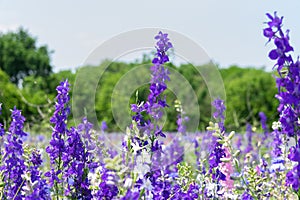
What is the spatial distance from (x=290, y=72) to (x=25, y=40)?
54338 mm

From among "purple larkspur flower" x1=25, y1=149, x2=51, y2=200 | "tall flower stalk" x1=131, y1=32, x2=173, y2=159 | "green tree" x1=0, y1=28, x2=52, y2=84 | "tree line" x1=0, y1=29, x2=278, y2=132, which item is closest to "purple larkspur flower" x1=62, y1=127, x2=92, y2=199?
"purple larkspur flower" x1=25, y1=149, x2=51, y2=200

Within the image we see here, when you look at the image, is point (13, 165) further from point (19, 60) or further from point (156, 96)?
point (19, 60)

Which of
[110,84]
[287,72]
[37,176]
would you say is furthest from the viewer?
[110,84]

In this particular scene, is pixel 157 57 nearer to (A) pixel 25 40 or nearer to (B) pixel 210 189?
(B) pixel 210 189

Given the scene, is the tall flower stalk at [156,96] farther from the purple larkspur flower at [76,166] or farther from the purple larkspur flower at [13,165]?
the purple larkspur flower at [13,165]

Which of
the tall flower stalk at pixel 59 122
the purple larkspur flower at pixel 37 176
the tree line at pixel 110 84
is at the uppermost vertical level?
the tree line at pixel 110 84

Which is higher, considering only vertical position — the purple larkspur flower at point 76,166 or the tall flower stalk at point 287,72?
the tall flower stalk at point 287,72

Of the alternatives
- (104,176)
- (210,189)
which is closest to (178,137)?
(210,189)

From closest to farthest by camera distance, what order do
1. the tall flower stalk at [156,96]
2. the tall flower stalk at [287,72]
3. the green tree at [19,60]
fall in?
the tall flower stalk at [287,72], the tall flower stalk at [156,96], the green tree at [19,60]

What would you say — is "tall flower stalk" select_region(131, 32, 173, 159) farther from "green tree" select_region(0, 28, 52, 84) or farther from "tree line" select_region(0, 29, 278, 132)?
"green tree" select_region(0, 28, 52, 84)

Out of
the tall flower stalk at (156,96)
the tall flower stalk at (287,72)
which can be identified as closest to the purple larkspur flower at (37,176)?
the tall flower stalk at (156,96)

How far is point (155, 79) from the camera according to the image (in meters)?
3.01

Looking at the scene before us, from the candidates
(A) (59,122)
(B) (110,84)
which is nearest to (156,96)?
(A) (59,122)

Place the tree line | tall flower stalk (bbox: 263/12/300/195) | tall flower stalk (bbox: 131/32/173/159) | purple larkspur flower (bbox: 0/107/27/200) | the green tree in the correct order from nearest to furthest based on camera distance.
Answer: tall flower stalk (bbox: 263/12/300/195)
tall flower stalk (bbox: 131/32/173/159)
purple larkspur flower (bbox: 0/107/27/200)
the tree line
the green tree
